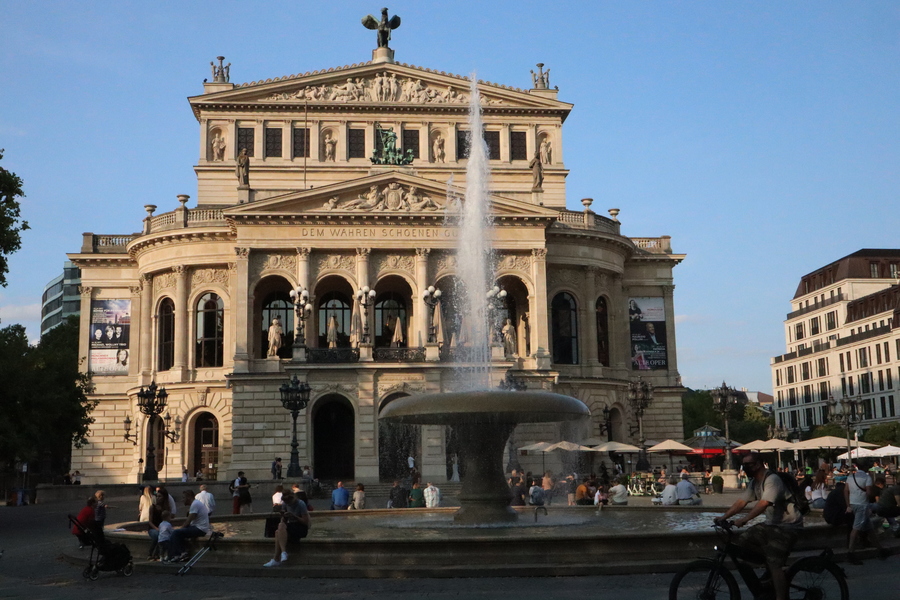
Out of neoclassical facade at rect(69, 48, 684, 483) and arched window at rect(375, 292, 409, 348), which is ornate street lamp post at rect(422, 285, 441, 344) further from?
arched window at rect(375, 292, 409, 348)

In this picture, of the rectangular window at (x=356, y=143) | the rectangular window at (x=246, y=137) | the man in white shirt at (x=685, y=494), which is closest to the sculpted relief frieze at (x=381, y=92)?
the rectangular window at (x=356, y=143)

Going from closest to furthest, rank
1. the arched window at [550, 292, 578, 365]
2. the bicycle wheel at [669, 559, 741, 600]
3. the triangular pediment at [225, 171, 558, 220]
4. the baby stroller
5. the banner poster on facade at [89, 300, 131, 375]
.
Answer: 1. the bicycle wheel at [669, 559, 741, 600]
2. the baby stroller
3. the triangular pediment at [225, 171, 558, 220]
4. the arched window at [550, 292, 578, 365]
5. the banner poster on facade at [89, 300, 131, 375]

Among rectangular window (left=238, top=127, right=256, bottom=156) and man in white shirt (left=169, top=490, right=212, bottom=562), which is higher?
rectangular window (left=238, top=127, right=256, bottom=156)

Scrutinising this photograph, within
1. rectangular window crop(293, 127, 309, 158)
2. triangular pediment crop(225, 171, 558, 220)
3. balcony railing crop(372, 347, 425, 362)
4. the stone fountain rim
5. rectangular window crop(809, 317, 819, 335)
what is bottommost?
the stone fountain rim

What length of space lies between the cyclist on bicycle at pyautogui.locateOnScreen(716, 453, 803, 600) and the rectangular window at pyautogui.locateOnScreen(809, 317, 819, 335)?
260 ft

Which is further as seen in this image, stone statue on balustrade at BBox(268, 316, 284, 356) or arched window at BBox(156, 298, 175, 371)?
arched window at BBox(156, 298, 175, 371)

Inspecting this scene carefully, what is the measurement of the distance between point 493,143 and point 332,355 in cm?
1610

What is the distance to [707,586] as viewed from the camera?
30.9 feet

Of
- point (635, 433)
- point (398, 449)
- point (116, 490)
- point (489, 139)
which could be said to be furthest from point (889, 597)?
point (489, 139)

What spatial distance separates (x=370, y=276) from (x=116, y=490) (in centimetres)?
1468

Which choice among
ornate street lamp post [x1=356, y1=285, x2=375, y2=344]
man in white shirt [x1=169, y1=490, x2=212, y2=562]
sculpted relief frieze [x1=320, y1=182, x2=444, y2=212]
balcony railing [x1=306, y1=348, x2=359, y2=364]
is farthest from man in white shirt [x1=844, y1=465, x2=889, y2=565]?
sculpted relief frieze [x1=320, y1=182, x2=444, y2=212]

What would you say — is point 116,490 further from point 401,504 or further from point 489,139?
point 489,139

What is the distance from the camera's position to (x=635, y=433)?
4969 cm

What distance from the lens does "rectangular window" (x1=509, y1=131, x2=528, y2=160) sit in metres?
52.0
